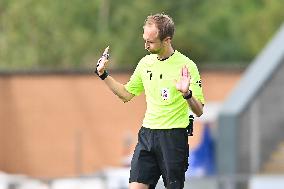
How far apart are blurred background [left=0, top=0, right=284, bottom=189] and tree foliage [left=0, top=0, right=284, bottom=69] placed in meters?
0.05

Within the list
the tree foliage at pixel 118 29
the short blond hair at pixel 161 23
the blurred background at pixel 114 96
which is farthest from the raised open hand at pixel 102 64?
the tree foliage at pixel 118 29

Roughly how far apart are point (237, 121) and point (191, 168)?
66.8 inches

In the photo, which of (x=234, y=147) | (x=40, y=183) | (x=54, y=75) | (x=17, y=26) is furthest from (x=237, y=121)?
(x=17, y=26)

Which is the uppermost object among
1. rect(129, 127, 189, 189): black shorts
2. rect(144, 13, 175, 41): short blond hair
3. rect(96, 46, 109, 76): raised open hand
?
rect(144, 13, 175, 41): short blond hair

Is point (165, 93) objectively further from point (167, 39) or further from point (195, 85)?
point (167, 39)

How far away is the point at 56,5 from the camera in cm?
6294

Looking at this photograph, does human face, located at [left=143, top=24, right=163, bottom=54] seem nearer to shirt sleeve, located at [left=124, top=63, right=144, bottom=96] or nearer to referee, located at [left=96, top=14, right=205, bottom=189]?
referee, located at [left=96, top=14, right=205, bottom=189]

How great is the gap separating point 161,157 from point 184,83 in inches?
37.1

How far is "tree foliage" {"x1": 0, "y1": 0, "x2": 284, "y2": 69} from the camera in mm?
60156

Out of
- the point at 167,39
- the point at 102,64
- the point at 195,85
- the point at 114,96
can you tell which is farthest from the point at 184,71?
the point at 114,96

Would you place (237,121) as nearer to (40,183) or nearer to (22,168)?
(40,183)

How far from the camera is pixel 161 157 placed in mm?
10062

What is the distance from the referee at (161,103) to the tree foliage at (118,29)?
4769 cm

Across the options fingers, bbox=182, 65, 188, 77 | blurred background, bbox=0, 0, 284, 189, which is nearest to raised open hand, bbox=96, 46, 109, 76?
fingers, bbox=182, 65, 188, 77
